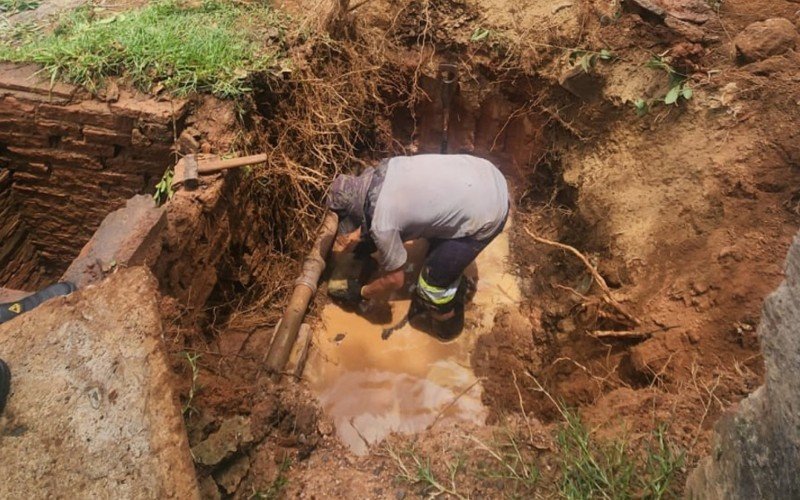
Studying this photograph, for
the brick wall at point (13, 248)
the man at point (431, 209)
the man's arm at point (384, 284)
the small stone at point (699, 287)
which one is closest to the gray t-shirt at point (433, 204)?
the man at point (431, 209)

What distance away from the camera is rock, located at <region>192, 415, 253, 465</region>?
8.04ft

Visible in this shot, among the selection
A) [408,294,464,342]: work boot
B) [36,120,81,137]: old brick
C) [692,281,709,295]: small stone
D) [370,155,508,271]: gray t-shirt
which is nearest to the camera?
[692,281,709,295]: small stone

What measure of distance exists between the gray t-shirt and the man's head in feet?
0.47

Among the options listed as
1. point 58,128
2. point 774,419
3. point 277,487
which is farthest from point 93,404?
point 58,128

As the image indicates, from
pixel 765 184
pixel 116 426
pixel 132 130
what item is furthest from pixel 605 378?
pixel 132 130

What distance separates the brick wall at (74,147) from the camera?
2.97 metres

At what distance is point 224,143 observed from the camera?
9.92ft

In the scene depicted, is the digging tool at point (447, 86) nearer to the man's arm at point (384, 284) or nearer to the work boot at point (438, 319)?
the man's arm at point (384, 284)

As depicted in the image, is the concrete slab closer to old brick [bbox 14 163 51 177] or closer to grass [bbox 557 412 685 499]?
grass [bbox 557 412 685 499]

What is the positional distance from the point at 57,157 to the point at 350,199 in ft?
6.45

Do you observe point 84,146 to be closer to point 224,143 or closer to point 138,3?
point 224,143

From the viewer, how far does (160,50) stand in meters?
3.14

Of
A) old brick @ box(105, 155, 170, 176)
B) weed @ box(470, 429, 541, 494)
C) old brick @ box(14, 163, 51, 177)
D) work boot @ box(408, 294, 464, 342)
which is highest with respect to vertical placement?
old brick @ box(105, 155, 170, 176)

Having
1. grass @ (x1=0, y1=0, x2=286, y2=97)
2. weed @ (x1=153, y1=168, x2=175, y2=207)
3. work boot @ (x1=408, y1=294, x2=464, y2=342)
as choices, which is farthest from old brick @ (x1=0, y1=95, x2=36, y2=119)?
work boot @ (x1=408, y1=294, x2=464, y2=342)
